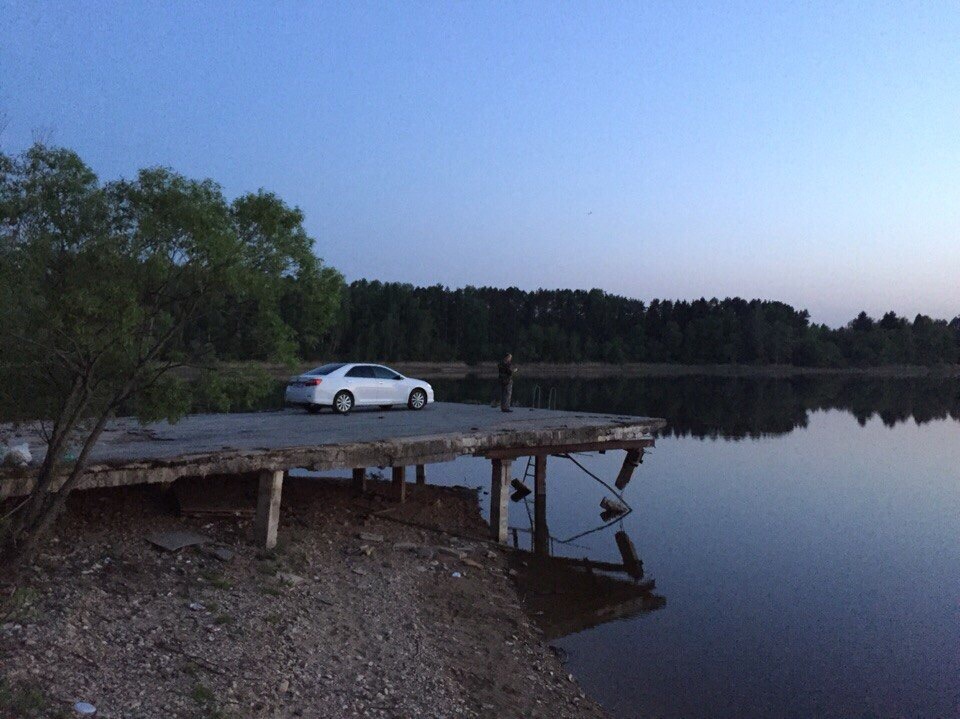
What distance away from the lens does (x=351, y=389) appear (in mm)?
22562

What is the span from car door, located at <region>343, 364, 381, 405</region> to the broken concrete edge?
651 centimetres

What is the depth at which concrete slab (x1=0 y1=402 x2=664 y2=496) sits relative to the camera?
1184 centimetres

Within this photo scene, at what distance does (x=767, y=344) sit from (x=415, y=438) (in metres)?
127

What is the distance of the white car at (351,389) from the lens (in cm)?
2191

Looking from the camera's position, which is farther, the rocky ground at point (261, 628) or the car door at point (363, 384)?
the car door at point (363, 384)

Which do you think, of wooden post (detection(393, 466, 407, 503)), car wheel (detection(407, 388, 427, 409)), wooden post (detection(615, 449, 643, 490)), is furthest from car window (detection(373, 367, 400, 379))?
wooden post (detection(615, 449, 643, 490))

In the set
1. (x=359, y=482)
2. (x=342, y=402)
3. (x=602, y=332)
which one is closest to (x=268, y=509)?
(x=359, y=482)

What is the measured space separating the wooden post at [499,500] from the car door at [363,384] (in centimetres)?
603

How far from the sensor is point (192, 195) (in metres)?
8.74

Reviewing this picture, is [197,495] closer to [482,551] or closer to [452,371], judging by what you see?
[482,551]

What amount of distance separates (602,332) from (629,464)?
114871 mm

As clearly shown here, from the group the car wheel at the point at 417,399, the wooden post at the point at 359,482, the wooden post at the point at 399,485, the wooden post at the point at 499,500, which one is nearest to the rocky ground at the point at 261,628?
the wooden post at the point at 499,500

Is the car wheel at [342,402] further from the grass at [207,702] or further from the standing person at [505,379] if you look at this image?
the grass at [207,702]

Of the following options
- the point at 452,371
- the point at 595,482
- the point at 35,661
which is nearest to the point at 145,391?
the point at 35,661
